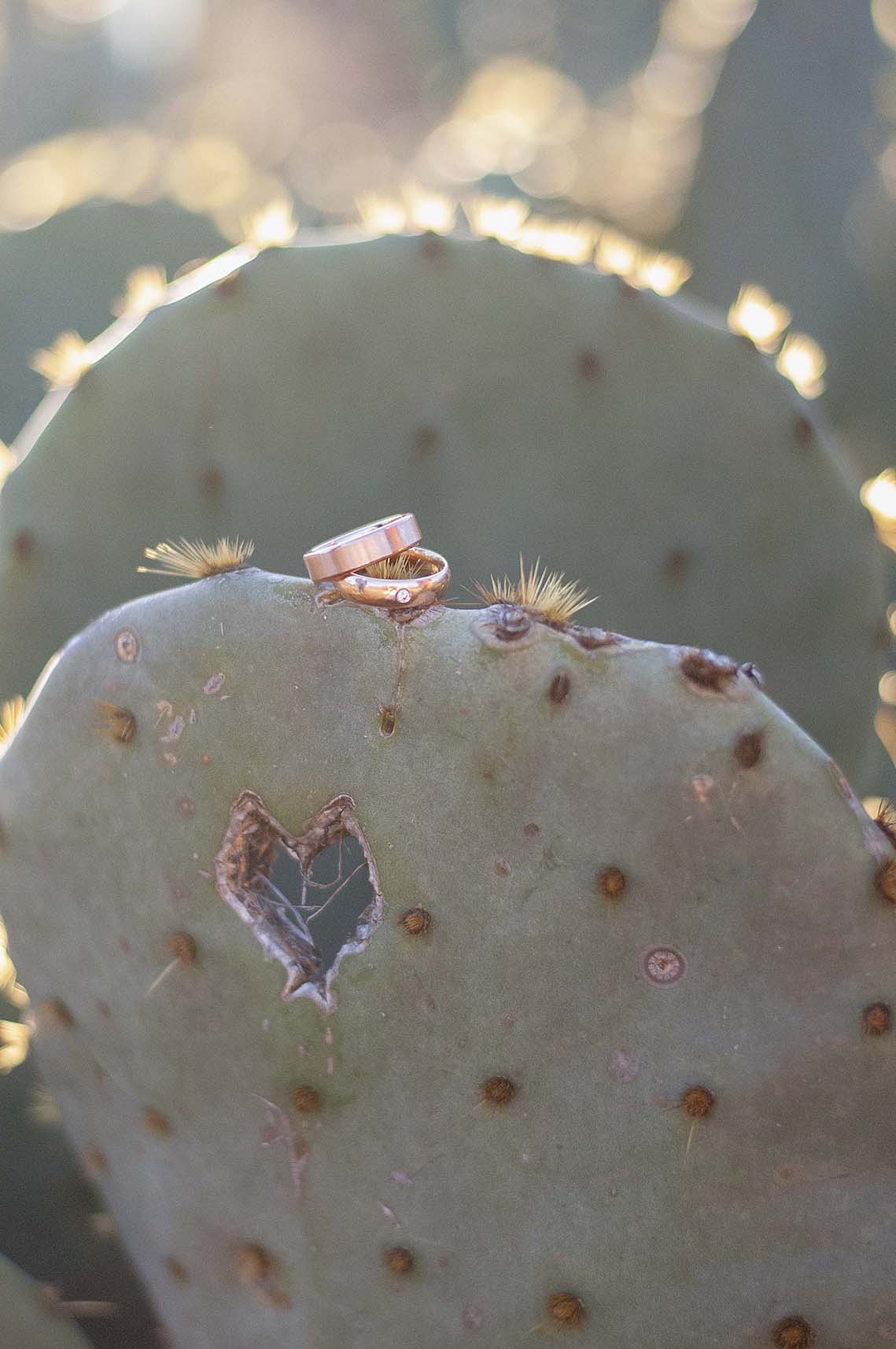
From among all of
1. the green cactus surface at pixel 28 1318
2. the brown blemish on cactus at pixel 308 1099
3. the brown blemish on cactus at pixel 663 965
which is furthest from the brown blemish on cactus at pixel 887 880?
the green cactus surface at pixel 28 1318

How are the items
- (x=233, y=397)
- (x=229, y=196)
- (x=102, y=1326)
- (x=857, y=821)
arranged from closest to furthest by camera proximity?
(x=857, y=821) < (x=233, y=397) < (x=102, y=1326) < (x=229, y=196)

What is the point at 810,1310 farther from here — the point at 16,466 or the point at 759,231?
the point at 759,231

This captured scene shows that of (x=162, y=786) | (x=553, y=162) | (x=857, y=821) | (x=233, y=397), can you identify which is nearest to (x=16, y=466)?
(x=233, y=397)

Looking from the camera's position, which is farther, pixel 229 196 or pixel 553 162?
pixel 553 162

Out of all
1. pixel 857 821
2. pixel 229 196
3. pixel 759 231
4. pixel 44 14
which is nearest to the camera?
pixel 857 821

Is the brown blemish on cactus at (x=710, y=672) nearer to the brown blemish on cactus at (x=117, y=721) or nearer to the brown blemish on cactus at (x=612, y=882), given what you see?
the brown blemish on cactus at (x=612, y=882)

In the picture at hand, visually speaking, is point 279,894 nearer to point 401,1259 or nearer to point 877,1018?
point 401,1259

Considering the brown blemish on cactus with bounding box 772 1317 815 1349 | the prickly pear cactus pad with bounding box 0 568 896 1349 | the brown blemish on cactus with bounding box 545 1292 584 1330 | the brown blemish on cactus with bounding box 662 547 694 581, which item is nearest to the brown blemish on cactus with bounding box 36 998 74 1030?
the prickly pear cactus pad with bounding box 0 568 896 1349
